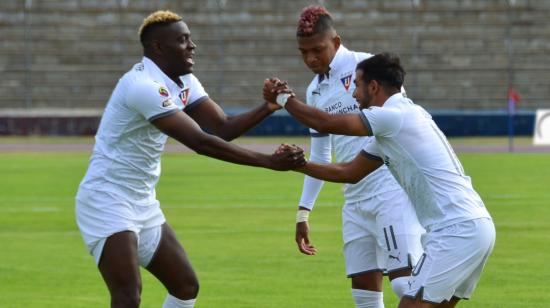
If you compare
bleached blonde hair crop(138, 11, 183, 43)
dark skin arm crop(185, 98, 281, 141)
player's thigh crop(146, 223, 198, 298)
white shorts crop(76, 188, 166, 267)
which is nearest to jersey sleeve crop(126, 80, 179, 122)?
bleached blonde hair crop(138, 11, 183, 43)

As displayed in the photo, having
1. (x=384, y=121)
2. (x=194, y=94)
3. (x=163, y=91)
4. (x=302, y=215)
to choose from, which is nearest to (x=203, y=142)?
(x=163, y=91)

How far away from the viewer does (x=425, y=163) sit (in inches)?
295

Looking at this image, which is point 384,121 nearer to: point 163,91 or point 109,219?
point 163,91

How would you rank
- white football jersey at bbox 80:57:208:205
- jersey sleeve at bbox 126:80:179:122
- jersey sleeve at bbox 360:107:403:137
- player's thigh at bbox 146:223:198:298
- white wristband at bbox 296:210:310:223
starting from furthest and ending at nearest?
white wristband at bbox 296:210:310:223
player's thigh at bbox 146:223:198:298
white football jersey at bbox 80:57:208:205
jersey sleeve at bbox 126:80:179:122
jersey sleeve at bbox 360:107:403:137

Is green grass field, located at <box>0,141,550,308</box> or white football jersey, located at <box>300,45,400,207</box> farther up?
white football jersey, located at <box>300,45,400,207</box>

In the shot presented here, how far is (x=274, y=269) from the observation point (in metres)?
13.9

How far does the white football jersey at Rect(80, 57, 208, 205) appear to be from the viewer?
8039 mm

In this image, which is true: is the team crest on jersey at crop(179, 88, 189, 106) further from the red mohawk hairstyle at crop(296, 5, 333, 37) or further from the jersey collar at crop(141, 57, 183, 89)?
the red mohawk hairstyle at crop(296, 5, 333, 37)

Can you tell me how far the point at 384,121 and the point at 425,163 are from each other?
1.21 feet

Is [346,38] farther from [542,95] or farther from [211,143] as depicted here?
[211,143]

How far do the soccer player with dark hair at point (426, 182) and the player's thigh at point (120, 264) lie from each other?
4.91 ft

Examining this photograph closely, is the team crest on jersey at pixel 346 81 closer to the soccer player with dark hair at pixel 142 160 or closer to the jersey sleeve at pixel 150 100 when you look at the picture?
the soccer player with dark hair at pixel 142 160

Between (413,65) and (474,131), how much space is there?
4924 mm

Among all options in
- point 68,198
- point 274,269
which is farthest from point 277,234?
point 68,198
